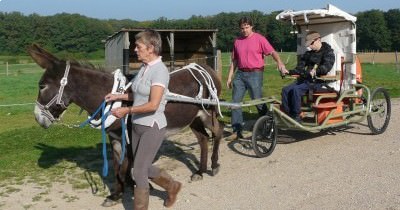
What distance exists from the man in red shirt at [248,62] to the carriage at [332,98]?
1.55ft

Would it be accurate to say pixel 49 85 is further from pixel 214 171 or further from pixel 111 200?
pixel 214 171

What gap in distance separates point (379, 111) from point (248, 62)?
2.67 meters

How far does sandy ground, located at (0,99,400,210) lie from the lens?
5242mm

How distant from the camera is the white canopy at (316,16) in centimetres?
830

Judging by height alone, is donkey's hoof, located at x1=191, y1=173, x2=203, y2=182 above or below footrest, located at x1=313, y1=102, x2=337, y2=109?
below

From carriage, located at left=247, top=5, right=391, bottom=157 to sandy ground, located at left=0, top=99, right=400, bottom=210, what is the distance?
377mm

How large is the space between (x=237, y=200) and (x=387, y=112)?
4.69 m

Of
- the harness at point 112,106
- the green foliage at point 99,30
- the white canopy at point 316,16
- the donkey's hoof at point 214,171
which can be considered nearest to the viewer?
the harness at point 112,106

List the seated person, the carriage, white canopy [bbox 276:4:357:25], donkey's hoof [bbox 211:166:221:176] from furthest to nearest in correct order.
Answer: white canopy [bbox 276:4:357:25], the seated person, the carriage, donkey's hoof [bbox 211:166:221:176]

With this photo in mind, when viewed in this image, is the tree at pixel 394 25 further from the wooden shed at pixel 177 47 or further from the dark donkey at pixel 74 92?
the dark donkey at pixel 74 92

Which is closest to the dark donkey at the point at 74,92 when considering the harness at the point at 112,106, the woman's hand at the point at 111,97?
the harness at the point at 112,106

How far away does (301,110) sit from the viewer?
767cm

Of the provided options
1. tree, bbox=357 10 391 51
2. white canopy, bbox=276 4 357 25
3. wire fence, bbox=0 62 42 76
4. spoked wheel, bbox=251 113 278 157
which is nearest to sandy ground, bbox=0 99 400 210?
spoked wheel, bbox=251 113 278 157

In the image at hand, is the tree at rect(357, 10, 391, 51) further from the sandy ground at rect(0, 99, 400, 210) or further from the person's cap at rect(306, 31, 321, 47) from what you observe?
the sandy ground at rect(0, 99, 400, 210)
